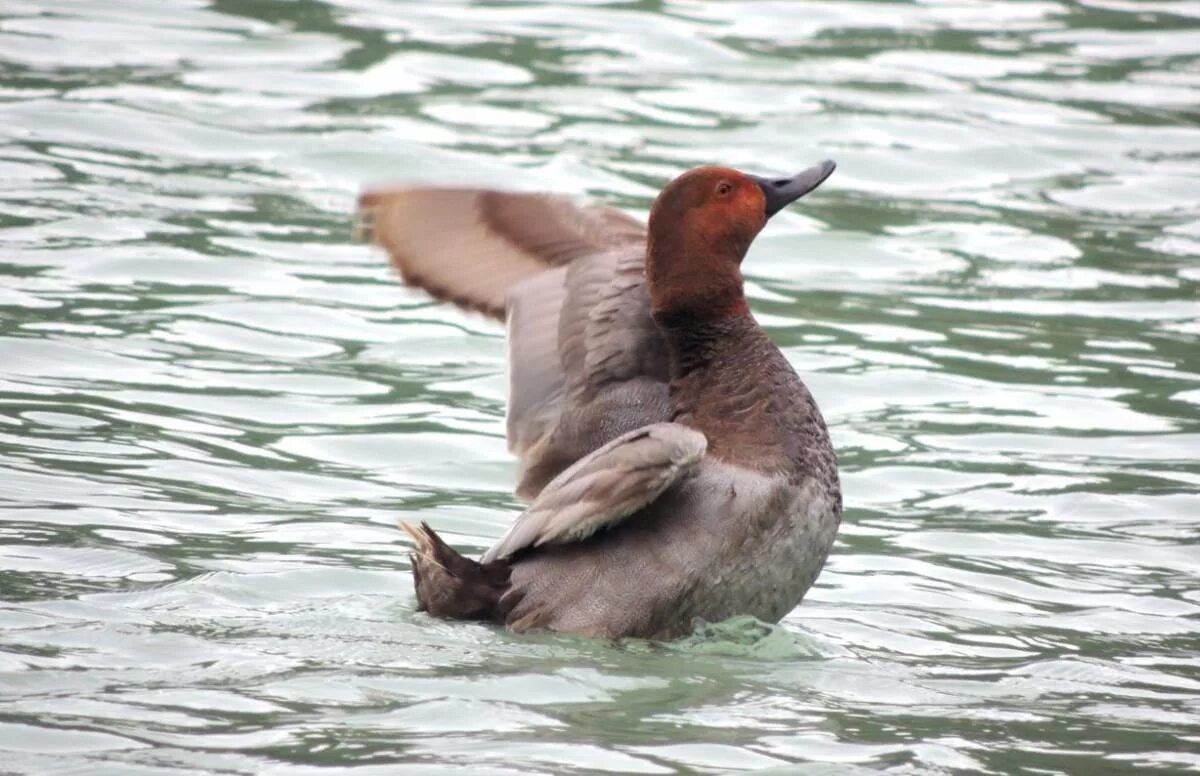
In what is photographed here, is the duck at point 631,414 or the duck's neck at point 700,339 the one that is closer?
the duck at point 631,414

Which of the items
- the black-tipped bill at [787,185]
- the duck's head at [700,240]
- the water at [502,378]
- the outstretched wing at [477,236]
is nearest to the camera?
the water at [502,378]

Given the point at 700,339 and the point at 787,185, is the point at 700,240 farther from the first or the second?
the point at 787,185

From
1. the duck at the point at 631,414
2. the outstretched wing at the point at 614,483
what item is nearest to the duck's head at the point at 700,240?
the duck at the point at 631,414

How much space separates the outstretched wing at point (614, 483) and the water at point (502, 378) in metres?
0.33

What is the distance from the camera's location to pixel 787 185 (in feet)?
19.6

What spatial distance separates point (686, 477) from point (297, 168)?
628cm

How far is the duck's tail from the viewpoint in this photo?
17.9 ft

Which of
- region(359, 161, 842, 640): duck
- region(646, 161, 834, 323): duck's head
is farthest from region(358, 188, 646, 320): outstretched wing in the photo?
region(646, 161, 834, 323): duck's head

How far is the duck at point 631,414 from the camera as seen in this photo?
5.33 metres

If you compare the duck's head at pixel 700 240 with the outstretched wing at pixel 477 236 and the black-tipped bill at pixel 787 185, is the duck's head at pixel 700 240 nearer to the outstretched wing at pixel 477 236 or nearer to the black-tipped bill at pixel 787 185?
the black-tipped bill at pixel 787 185

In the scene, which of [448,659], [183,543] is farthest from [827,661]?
[183,543]

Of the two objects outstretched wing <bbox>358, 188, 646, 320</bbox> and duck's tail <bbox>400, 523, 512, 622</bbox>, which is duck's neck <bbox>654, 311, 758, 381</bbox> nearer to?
outstretched wing <bbox>358, 188, 646, 320</bbox>

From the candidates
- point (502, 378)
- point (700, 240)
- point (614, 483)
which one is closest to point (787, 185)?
point (700, 240)

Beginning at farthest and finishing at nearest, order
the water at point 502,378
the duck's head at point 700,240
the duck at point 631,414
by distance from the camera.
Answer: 1. the duck's head at point 700,240
2. the duck at point 631,414
3. the water at point 502,378
